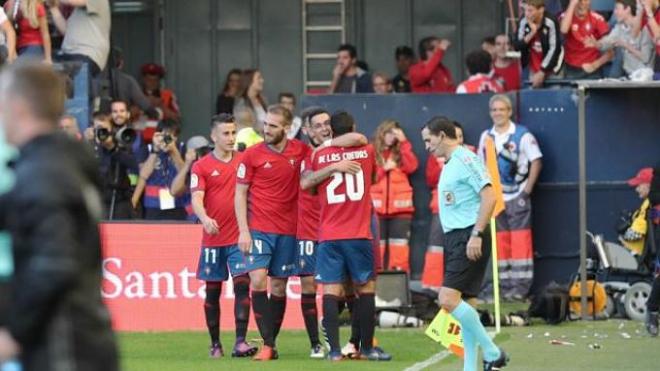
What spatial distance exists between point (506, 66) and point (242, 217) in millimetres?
8293

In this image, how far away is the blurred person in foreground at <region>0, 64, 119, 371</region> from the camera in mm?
5559

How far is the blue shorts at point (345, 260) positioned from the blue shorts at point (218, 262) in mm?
1013

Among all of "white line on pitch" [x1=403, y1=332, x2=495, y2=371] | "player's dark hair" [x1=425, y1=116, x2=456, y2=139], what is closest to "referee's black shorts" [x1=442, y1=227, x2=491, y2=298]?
"player's dark hair" [x1=425, y1=116, x2=456, y2=139]

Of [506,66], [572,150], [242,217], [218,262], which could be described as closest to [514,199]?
[572,150]

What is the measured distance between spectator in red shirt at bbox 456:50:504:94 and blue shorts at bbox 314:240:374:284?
6891mm

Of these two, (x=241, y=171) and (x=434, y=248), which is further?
(x=434, y=248)

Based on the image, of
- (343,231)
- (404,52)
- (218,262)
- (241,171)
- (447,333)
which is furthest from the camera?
(404,52)

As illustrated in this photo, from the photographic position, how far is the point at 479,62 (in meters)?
20.4

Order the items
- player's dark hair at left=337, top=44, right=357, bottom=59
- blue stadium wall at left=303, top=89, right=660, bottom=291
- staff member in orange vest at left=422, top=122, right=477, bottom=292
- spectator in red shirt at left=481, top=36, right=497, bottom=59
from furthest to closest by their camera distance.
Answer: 1. player's dark hair at left=337, top=44, right=357, bottom=59
2. spectator in red shirt at left=481, top=36, right=497, bottom=59
3. blue stadium wall at left=303, top=89, right=660, bottom=291
4. staff member in orange vest at left=422, top=122, right=477, bottom=292

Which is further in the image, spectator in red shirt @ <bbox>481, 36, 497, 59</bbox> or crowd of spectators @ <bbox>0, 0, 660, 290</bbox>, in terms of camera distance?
spectator in red shirt @ <bbox>481, 36, 497, 59</bbox>

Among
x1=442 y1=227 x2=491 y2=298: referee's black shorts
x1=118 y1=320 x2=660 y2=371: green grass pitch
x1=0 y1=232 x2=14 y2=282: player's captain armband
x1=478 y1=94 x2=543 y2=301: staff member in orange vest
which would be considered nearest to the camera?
x1=0 y1=232 x2=14 y2=282: player's captain armband

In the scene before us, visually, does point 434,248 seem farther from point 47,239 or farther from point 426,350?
point 47,239

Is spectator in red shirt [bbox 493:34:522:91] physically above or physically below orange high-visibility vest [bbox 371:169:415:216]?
above

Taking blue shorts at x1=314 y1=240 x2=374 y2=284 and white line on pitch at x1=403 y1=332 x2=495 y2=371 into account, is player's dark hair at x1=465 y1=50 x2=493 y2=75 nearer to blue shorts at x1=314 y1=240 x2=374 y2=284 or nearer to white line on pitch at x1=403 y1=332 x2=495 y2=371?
white line on pitch at x1=403 y1=332 x2=495 y2=371
